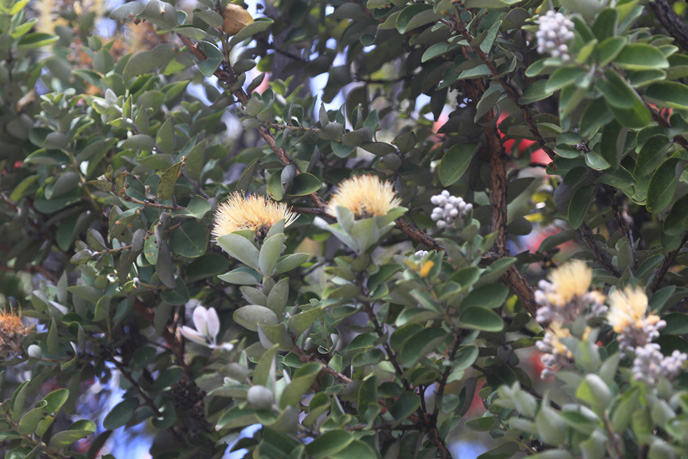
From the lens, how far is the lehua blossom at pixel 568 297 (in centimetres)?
87

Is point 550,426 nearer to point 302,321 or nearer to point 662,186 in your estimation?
point 302,321

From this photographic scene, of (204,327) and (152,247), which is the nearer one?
(204,327)

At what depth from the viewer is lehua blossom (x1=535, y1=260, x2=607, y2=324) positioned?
0.87 metres

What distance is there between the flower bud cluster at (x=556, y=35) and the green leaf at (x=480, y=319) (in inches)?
14.3

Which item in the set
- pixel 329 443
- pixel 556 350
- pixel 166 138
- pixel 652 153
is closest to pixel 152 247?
pixel 166 138

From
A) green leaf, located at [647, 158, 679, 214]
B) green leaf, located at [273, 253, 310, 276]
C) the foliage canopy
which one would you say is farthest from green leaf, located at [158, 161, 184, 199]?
green leaf, located at [647, 158, 679, 214]

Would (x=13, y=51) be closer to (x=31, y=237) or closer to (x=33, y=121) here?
(x=33, y=121)

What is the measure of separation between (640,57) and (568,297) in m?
0.34

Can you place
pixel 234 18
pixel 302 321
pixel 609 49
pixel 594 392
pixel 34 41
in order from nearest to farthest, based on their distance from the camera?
pixel 594 392 < pixel 609 49 < pixel 302 321 < pixel 234 18 < pixel 34 41

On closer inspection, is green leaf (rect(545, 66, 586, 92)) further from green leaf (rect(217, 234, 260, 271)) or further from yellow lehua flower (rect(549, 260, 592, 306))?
green leaf (rect(217, 234, 260, 271))

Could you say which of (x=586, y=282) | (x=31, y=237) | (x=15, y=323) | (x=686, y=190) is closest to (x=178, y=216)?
(x=15, y=323)

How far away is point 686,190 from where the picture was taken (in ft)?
4.07

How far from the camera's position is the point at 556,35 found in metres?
0.90

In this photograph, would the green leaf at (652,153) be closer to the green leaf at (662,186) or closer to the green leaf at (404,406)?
the green leaf at (662,186)
